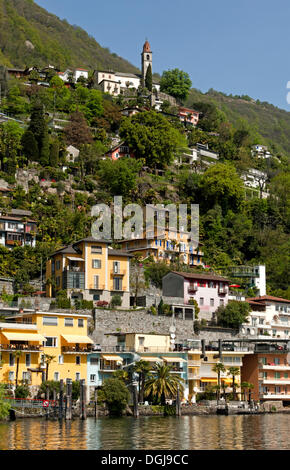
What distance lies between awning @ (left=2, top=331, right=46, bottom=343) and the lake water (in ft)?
33.5

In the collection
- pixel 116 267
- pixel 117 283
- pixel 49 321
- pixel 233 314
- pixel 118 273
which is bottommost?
pixel 49 321

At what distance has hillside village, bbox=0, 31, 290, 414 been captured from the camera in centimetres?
7319

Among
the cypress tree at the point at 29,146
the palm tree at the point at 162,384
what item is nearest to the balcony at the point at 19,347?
the palm tree at the point at 162,384

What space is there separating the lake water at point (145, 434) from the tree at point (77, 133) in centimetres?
7035

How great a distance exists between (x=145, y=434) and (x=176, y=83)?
141196 mm

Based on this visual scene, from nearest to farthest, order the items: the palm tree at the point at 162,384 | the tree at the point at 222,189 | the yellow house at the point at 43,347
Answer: the yellow house at the point at 43,347 → the palm tree at the point at 162,384 → the tree at the point at 222,189

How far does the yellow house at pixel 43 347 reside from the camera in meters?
66.1

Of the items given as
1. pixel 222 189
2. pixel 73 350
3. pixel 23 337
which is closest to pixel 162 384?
pixel 73 350

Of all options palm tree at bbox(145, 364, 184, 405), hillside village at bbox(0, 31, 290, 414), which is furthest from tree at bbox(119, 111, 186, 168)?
palm tree at bbox(145, 364, 184, 405)

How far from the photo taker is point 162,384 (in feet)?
221

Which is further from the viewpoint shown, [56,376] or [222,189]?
[222,189]

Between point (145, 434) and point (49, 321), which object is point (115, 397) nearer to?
point (49, 321)

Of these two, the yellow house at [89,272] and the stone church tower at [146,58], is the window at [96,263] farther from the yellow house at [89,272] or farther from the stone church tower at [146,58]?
the stone church tower at [146,58]

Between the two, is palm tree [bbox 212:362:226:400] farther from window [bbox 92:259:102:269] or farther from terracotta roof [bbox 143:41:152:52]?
terracotta roof [bbox 143:41:152:52]
